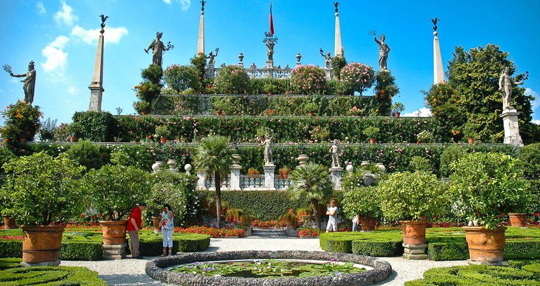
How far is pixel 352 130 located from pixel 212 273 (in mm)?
22911

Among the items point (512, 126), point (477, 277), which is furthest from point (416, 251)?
point (512, 126)

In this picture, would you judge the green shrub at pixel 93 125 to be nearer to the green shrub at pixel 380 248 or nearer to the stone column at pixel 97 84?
the stone column at pixel 97 84

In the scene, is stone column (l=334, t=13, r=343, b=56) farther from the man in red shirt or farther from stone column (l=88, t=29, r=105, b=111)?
the man in red shirt

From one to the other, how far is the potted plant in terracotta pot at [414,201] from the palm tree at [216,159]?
29.2 ft

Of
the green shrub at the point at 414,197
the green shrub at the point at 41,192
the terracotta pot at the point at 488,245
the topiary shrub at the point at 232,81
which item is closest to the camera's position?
the green shrub at the point at 41,192

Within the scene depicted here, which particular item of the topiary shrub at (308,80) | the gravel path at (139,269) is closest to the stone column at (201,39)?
the topiary shrub at (308,80)

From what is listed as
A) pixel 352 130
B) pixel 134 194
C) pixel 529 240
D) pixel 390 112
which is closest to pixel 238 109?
pixel 352 130

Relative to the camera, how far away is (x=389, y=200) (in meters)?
12.1

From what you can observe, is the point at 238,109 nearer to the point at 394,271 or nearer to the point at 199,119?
the point at 199,119

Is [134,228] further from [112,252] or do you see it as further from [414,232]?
[414,232]

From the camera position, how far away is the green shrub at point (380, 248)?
38.2 ft

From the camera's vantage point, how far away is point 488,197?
28.7 ft

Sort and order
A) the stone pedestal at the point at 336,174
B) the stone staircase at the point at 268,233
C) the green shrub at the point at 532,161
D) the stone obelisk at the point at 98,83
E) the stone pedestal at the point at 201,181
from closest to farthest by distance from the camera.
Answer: the stone staircase at the point at 268,233 → the stone pedestal at the point at 201,181 → the green shrub at the point at 532,161 → the stone pedestal at the point at 336,174 → the stone obelisk at the point at 98,83

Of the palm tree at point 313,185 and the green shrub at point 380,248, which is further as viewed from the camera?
the palm tree at point 313,185
